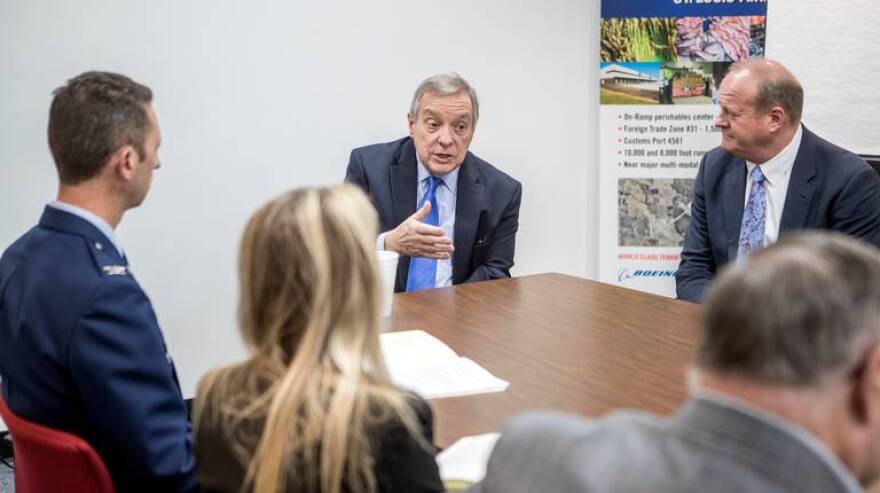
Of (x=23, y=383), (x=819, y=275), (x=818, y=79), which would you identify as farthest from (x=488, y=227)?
(x=819, y=275)

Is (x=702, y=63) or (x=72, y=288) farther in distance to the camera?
(x=702, y=63)

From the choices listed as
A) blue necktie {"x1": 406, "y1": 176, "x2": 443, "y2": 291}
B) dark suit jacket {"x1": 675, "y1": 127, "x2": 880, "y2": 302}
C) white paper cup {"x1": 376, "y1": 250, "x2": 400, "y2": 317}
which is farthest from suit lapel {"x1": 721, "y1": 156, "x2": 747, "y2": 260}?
white paper cup {"x1": 376, "y1": 250, "x2": 400, "y2": 317}

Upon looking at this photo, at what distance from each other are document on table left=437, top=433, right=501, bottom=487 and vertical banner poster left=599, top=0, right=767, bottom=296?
2707 mm

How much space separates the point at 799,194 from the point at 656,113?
3.30ft

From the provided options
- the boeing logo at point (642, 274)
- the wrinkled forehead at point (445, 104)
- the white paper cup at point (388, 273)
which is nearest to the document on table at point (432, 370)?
the white paper cup at point (388, 273)

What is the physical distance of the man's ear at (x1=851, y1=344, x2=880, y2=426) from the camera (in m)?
0.98

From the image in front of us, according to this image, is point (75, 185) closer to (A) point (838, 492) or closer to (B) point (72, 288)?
(B) point (72, 288)

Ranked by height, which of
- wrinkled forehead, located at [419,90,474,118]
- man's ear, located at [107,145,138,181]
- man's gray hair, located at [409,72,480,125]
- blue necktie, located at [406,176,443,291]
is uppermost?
man's gray hair, located at [409,72,480,125]

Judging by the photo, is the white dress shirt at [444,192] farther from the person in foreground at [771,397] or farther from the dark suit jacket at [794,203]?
the person in foreground at [771,397]

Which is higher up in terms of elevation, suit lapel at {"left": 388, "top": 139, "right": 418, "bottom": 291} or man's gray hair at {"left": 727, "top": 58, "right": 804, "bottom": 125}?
man's gray hair at {"left": 727, "top": 58, "right": 804, "bottom": 125}

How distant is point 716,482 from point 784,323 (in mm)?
172

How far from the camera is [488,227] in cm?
346

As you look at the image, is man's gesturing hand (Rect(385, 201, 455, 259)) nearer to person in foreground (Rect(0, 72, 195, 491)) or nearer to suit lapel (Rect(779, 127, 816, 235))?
person in foreground (Rect(0, 72, 195, 491))

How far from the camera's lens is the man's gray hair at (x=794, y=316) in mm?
948
